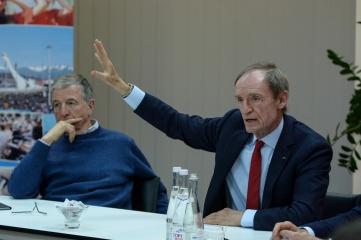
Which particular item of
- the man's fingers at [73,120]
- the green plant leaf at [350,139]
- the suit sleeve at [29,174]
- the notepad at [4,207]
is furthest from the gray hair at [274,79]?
the green plant leaf at [350,139]

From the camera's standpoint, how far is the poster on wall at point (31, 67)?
168 inches

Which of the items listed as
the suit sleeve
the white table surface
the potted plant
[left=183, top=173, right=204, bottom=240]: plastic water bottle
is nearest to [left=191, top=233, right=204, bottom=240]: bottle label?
[left=183, top=173, right=204, bottom=240]: plastic water bottle

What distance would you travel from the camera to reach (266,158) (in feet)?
9.09

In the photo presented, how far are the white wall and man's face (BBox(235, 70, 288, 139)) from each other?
6.45 feet

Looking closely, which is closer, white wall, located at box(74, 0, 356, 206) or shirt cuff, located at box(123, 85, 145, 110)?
shirt cuff, located at box(123, 85, 145, 110)

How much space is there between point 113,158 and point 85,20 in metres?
2.18

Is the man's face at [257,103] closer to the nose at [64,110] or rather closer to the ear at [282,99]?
→ the ear at [282,99]

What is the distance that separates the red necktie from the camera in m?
2.73

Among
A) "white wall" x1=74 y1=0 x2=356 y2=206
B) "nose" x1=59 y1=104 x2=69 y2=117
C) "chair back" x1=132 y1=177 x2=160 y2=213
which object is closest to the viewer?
"chair back" x1=132 y1=177 x2=160 y2=213

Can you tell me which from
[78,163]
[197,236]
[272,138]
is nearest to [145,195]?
[78,163]

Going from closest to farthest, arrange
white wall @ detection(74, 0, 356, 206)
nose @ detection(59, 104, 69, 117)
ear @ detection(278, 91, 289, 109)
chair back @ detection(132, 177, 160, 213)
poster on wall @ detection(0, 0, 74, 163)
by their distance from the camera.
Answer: ear @ detection(278, 91, 289, 109) → chair back @ detection(132, 177, 160, 213) → nose @ detection(59, 104, 69, 117) → poster on wall @ detection(0, 0, 74, 163) → white wall @ detection(74, 0, 356, 206)

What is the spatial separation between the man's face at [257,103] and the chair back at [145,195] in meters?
0.73

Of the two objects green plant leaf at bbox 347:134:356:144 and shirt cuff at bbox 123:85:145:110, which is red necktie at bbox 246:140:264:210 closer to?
shirt cuff at bbox 123:85:145:110

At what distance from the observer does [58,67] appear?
427 cm
